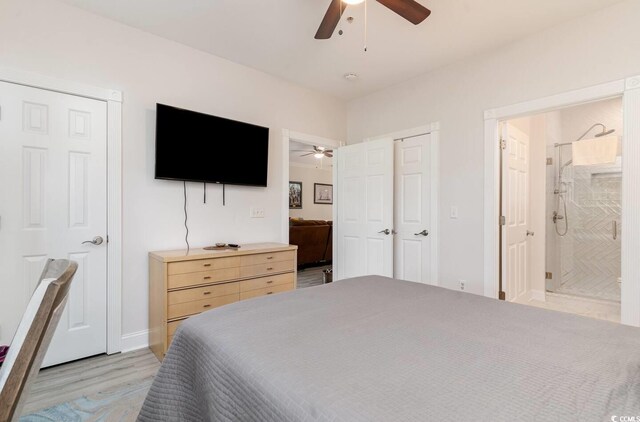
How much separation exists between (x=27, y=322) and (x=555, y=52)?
11.9 feet

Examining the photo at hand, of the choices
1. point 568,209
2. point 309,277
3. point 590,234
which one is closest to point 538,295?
point 590,234

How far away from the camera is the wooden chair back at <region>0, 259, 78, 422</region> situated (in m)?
0.68

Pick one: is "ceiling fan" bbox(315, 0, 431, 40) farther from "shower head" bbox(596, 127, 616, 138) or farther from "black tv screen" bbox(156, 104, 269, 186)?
A: "shower head" bbox(596, 127, 616, 138)

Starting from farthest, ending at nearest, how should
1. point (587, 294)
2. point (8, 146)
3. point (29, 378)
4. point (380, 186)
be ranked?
1. point (587, 294)
2. point (380, 186)
3. point (8, 146)
4. point (29, 378)

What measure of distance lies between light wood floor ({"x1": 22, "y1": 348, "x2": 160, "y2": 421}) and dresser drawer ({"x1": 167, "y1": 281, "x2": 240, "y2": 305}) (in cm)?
52

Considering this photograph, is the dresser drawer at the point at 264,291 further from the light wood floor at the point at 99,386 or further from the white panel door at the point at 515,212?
the white panel door at the point at 515,212

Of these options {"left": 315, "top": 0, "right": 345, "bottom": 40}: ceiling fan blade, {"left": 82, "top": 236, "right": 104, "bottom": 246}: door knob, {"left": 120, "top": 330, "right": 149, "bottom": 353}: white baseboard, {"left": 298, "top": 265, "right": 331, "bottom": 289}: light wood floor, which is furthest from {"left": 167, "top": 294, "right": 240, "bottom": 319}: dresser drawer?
{"left": 315, "top": 0, "right": 345, "bottom": 40}: ceiling fan blade

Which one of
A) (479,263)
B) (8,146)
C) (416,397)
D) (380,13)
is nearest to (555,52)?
(380,13)

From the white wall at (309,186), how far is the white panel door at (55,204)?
625cm

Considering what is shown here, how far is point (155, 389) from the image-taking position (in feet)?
4.16

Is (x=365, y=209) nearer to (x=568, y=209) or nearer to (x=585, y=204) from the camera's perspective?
(x=568, y=209)

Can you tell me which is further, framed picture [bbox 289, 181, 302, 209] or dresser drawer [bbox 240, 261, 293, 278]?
framed picture [bbox 289, 181, 302, 209]

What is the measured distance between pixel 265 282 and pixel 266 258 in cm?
23

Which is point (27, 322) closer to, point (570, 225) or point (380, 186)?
point (380, 186)
